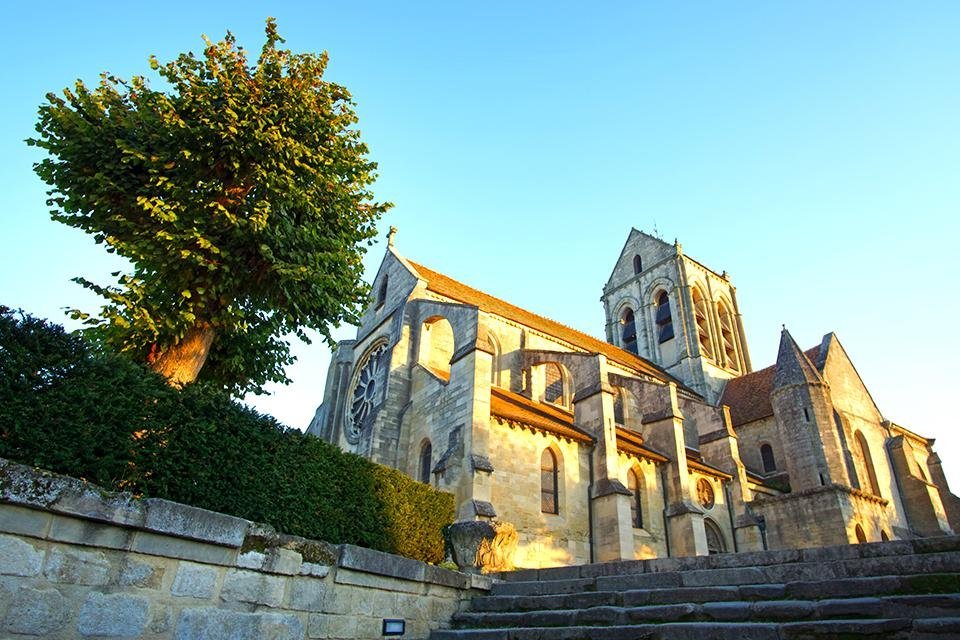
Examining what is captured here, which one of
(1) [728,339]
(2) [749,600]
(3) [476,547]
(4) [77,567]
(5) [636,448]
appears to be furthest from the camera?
(1) [728,339]

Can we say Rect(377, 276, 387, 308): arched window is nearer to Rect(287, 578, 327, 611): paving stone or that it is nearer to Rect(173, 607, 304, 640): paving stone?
Rect(287, 578, 327, 611): paving stone

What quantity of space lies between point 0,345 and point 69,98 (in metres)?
6.74

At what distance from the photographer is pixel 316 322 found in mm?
10391

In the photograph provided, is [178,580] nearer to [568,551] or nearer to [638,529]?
[568,551]

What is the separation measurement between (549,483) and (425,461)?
11.9 feet

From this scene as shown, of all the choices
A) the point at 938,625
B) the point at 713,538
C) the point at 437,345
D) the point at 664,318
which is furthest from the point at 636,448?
the point at 664,318

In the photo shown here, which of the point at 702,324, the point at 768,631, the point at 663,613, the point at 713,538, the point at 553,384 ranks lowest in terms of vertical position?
the point at 768,631

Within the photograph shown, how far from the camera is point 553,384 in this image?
23.2m

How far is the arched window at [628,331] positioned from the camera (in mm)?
36812

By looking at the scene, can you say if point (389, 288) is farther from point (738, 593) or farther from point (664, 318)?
point (664, 318)

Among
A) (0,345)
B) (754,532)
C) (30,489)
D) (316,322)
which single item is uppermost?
(316,322)

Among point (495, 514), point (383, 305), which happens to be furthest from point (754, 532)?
point (383, 305)

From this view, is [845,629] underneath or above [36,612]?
above

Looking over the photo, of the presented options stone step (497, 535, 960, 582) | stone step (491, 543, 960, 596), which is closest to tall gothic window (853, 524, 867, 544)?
stone step (497, 535, 960, 582)
